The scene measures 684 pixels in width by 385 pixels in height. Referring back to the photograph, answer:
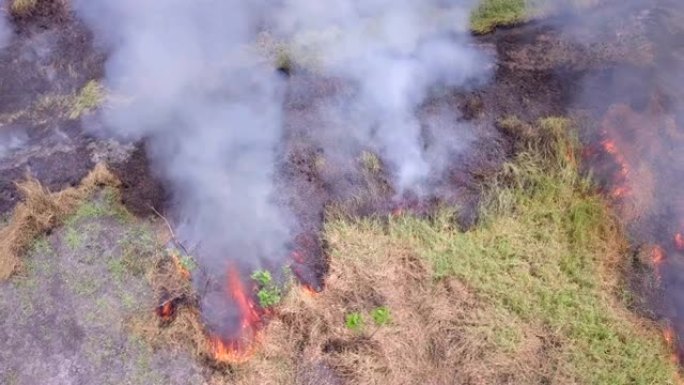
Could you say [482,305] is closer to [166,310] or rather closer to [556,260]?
[556,260]

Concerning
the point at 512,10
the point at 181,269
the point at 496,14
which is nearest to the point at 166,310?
the point at 181,269

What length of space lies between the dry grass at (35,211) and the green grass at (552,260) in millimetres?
3446

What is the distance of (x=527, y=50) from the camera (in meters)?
10.7

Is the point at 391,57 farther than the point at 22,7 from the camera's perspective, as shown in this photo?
No

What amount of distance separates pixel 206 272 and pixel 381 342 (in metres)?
2.45

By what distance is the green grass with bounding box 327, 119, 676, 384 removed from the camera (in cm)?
805

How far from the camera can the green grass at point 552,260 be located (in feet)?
26.4

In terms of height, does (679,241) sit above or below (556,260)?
above

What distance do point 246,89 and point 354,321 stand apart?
408 centimetres

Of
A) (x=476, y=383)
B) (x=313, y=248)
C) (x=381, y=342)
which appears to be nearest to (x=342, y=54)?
(x=313, y=248)

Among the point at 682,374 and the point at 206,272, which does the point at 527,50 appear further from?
the point at 206,272

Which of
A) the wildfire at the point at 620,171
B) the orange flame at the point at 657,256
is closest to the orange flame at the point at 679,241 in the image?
the orange flame at the point at 657,256

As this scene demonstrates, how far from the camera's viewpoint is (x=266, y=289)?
791 cm

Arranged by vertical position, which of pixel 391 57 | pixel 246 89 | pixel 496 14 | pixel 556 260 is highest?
pixel 496 14
